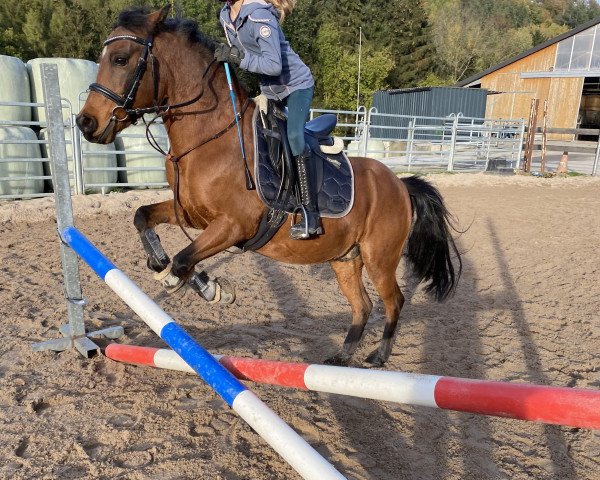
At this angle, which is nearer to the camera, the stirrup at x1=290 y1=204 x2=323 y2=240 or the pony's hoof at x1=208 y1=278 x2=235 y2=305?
the stirrup at x1=290 y1=204 x2=323 y2=240

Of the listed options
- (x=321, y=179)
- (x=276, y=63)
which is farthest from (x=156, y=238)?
(x=276, y=63)

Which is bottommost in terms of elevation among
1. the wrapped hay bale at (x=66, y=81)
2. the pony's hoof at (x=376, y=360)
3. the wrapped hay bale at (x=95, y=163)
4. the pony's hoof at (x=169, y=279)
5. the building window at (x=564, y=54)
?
the pony's hoof at (x=376, y=360)

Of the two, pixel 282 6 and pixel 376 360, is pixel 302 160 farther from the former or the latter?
pixel 376 360

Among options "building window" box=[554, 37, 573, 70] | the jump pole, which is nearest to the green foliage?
"building window" box=[554, 37, 573, 70]

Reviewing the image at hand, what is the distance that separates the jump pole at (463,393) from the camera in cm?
134

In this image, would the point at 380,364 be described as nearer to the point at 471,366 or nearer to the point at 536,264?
the point at 471,366

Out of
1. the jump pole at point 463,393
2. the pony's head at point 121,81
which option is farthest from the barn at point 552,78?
the jump pole at point 463,393

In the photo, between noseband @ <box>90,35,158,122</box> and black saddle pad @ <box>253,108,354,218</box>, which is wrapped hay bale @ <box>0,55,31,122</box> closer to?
noseband @ <box>90,35,158,122</box>

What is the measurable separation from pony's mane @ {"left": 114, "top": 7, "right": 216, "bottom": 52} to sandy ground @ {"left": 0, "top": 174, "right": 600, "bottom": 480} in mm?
2158

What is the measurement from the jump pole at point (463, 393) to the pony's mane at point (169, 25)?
6.98ft

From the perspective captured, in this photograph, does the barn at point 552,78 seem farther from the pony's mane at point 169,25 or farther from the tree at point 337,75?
the pony's mane at point 169,25

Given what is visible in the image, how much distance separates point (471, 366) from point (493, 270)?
308cm

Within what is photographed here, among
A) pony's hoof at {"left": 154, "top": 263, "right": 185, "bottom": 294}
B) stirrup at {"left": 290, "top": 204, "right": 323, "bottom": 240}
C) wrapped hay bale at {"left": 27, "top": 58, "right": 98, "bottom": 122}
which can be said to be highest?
wrapped hay bale at {"left": 27, "top": 58, "right": 98, "bottom": 122}

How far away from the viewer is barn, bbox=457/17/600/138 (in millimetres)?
30844
